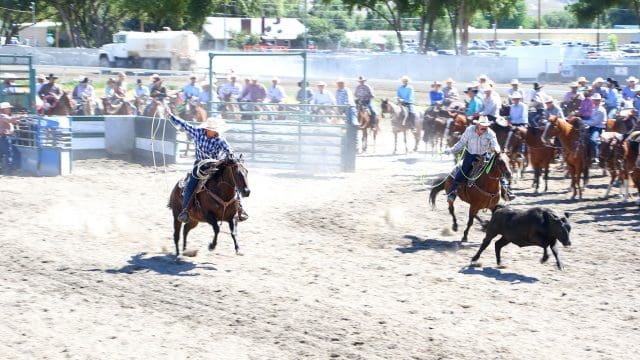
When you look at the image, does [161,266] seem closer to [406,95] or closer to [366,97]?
[366,97]

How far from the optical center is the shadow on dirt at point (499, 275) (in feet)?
38.2

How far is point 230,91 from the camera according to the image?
25.3m

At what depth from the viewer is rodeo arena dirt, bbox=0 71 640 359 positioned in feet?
29.7

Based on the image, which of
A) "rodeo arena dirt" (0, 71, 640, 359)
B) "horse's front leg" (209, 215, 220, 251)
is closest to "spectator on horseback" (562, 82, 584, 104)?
"rodeo arena dirt" (0, 71, 640, 359)

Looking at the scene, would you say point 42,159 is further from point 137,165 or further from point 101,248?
point 101,248

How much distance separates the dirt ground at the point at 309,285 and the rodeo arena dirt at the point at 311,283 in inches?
1.2

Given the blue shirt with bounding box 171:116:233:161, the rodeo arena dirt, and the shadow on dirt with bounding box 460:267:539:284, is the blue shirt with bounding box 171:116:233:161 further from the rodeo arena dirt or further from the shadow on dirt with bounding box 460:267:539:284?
the shadow on dirt with bounding box 460:267:539:284

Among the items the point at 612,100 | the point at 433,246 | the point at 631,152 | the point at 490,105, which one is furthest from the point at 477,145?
the point at 612,100

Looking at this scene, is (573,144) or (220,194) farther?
(573,144)

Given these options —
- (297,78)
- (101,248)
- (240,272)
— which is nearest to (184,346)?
(240,272)

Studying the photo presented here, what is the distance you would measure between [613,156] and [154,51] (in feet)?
128

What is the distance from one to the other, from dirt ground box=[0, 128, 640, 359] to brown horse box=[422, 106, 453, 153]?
6.36 meters

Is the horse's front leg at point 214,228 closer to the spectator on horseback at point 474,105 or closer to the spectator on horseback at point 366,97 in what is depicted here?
the spectator on horseback at point 474,105

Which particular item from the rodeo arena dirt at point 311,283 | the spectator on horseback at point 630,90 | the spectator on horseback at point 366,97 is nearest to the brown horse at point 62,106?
the rodeo arena dirt at point 311,283
